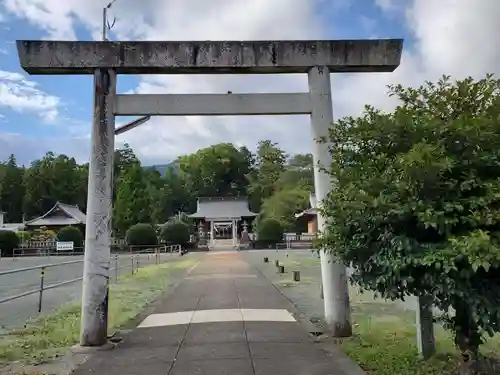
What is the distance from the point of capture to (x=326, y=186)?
22.8ft

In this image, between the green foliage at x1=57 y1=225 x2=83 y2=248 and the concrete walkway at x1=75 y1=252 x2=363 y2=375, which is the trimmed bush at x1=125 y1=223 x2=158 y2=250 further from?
the concrete walkway at x1=75 y1=252 x2=363 y2=375

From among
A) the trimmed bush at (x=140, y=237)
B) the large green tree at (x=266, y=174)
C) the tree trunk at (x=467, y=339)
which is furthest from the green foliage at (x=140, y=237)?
the tree trunk at (x=467, y=339)

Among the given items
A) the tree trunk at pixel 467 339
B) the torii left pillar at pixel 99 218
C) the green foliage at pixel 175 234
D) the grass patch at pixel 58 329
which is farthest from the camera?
the green foliage at pixel 175 234

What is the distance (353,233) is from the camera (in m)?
4.68

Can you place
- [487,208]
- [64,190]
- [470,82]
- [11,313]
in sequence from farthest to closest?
[64,190] → [11,313] → [470,82] → [487,208]

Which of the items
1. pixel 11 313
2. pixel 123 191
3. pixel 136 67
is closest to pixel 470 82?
pixel 136 67

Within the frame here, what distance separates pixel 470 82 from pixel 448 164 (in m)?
1.08

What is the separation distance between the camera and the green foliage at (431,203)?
3.85m

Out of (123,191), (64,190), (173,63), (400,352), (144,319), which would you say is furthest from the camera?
(64,190)

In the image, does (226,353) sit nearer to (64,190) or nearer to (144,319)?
(144,319)

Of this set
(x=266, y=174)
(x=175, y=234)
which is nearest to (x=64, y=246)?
(x=175, y=234)

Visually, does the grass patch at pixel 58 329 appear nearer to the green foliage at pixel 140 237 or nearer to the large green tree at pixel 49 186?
the green foliage at pixel 140 237

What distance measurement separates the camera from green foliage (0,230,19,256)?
139 ft

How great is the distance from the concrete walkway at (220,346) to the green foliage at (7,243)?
36976 millimetres
